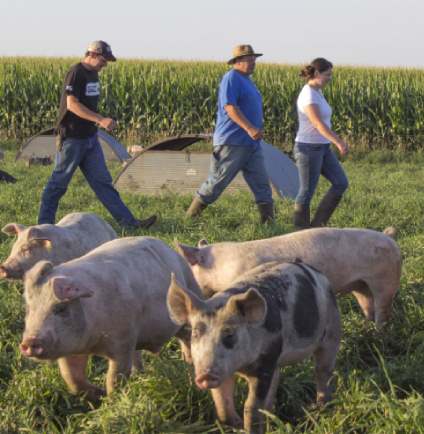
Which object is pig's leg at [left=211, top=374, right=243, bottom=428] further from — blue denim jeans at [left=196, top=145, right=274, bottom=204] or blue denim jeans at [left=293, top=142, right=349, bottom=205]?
blue denim jeans at [left=196, top=145, right=274, bottom=204]

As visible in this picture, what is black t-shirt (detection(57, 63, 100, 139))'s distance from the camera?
231 inches

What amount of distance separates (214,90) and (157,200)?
969 cm

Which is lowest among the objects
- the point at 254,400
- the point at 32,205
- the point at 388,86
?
the point at 32,205

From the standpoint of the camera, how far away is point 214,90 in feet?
55.3

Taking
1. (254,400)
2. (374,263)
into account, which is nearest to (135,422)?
(254,400)

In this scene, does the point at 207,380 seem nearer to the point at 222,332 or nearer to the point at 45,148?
the point at 222,332

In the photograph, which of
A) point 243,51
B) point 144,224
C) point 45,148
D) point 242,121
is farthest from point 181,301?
point 45,148

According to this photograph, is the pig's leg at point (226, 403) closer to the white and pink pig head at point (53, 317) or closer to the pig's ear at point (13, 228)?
the white and pink pig head at point (53, 317)

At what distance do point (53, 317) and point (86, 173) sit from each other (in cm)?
393

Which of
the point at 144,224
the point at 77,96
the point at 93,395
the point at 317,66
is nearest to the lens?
the point at 93,395

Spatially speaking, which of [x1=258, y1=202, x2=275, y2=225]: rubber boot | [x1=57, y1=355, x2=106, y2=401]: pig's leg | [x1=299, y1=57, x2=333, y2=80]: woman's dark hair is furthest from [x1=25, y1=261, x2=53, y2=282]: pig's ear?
[x1=299, y1=57, x2=333, y2=80]: woman's dark hair

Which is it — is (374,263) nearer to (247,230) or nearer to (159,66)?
(247,230)

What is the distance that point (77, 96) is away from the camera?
5867mm

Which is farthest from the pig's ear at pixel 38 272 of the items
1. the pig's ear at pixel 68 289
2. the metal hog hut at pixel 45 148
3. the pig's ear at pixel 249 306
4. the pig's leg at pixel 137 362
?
the metal hog hut at pixel 45 148
